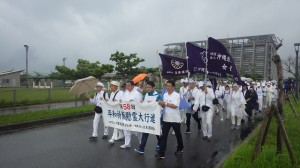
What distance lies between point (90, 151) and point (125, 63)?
839 inches

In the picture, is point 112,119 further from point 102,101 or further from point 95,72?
point 95,72

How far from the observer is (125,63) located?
1093 inches

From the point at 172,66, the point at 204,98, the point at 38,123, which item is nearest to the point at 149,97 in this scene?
the point at 204,98

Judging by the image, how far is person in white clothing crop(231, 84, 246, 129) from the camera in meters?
10.4

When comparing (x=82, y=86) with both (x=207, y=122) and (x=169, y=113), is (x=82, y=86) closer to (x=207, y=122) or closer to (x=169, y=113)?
(x=207, y=122)

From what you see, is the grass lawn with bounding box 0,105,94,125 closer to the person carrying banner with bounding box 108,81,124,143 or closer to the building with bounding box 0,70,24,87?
the person carrying banner with bounding box 108,81,124,143

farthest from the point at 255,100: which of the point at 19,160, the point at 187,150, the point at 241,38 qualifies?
the point at 241,38

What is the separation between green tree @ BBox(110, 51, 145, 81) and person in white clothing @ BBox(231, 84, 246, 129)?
18106 millimetres

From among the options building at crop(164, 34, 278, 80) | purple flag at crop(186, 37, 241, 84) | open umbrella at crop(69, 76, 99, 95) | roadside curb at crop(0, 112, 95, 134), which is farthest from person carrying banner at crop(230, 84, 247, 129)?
building at crop(164, 34, 278, 80)

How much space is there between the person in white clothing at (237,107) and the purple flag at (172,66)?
7.97 feet

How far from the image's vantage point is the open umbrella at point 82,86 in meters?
10.4

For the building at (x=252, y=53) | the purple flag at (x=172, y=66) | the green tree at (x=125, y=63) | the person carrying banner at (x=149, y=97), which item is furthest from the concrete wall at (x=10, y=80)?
the person carrying banner at (x=149, y=97)

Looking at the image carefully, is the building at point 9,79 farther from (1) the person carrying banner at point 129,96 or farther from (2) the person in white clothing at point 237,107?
(1) the person carrying banner at point 129,96

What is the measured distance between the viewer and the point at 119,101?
7344 mm
